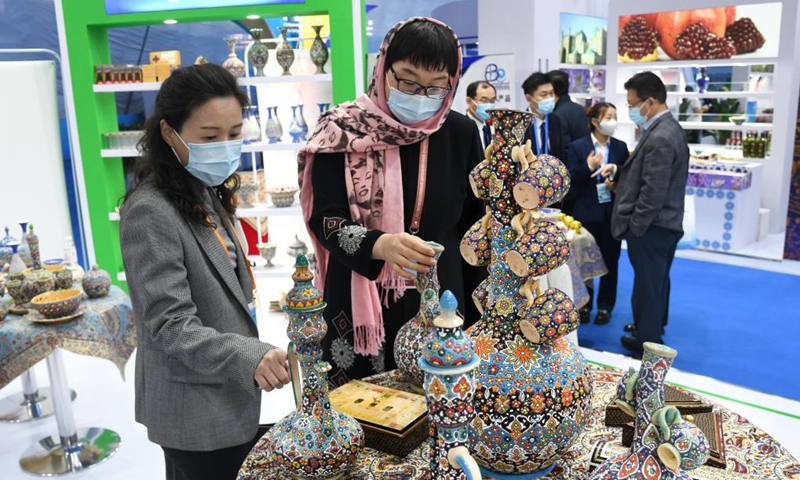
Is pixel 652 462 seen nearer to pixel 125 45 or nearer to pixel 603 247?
pixel 603 247

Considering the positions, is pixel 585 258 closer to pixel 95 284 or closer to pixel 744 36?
pixel 95 284

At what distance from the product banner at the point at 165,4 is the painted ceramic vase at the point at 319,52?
273 mm

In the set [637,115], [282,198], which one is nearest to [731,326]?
[637,115]

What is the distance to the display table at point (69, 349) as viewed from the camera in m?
2.92

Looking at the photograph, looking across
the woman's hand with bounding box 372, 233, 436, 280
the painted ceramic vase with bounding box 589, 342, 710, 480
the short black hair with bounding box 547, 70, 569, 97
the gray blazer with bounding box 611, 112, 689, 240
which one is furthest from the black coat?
the short black hair with bounding box 547, 70, 569, 97

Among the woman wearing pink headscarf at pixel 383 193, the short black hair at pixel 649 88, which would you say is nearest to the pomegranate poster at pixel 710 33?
the short black hair at pixel 649 88

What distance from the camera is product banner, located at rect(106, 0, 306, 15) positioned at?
4.58 metres

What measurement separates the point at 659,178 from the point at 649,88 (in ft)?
1.95

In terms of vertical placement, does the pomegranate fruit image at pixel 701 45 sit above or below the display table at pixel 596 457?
above

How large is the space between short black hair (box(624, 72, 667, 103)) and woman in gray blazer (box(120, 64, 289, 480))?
122 inches

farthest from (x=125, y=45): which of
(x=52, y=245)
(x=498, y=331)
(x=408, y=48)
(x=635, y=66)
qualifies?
(x=498, y=331)

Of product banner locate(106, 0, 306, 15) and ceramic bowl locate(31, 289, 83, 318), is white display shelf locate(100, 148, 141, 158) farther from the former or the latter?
ceramic bowl locate(31, 289, 83, 318)

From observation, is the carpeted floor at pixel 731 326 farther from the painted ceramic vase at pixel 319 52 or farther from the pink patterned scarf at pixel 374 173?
the pink patterned scarf at pixel 374 173

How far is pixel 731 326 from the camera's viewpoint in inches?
187
